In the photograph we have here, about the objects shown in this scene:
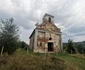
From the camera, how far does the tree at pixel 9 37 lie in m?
14.7

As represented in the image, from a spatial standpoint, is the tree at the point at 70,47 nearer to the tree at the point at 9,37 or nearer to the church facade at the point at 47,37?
the church facade at the point at 47,37

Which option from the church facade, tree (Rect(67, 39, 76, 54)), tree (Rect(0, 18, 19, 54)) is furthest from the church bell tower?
tree (Rect(0, 18, 19, 54))

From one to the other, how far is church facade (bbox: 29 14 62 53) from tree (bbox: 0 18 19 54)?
9.14m

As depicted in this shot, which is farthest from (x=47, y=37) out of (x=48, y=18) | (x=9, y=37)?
(x=9, y=37)

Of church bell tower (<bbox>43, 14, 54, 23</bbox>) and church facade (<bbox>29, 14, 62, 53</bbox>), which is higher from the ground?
church bell tower (<bbox>43, 14, 54, 23</bbox>)

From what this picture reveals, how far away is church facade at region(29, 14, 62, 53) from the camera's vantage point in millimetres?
25172

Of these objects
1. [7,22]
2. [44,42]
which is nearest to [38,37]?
[44,42]

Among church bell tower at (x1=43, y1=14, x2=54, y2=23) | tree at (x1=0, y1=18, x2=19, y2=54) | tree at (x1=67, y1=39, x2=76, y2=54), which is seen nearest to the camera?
tree at (x1=0, y1=18, x2=19, y2=54)

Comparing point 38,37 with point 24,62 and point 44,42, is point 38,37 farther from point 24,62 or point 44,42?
point 24,62

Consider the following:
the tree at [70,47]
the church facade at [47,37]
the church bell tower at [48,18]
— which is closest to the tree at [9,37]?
the church facade at [47,37]

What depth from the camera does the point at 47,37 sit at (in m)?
26.6

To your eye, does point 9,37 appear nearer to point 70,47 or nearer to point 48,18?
point 48,18

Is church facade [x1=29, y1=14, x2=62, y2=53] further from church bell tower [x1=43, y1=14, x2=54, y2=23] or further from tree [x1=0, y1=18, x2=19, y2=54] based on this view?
tree [x1=0, y1=18, x2=19, y2=54]

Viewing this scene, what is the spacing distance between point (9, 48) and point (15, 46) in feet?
3.09
